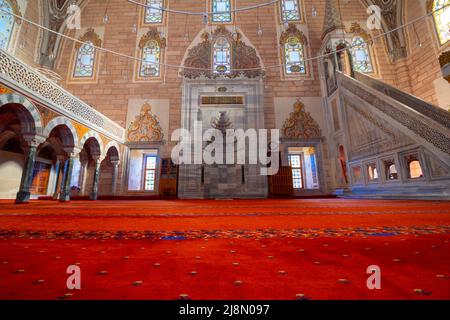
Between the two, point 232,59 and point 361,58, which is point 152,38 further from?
point 361,58

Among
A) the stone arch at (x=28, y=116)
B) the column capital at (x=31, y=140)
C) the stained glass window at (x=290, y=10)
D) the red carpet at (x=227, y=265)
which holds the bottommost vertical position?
the red carpet at (x=227, y=265)

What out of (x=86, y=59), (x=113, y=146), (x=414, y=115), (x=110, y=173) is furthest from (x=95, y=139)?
(x=414, y=115)

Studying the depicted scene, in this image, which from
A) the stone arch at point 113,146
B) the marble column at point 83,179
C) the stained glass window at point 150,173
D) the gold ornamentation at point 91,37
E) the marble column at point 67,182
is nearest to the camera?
the marble column at point 67,182

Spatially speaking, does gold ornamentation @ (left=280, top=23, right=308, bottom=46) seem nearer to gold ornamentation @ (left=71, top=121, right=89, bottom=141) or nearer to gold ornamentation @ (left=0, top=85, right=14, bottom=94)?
gold ornamentation @ (left=71, top=121, right=89, bottom=141)

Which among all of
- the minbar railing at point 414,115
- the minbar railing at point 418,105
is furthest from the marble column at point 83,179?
the minbar railing at point 418,105

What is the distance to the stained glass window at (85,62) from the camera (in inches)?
379

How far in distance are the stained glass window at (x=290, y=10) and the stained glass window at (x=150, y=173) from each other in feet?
29.0

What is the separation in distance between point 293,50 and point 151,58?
6374 millimetres

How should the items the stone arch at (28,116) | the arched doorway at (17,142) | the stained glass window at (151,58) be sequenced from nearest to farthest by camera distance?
the stone arch at (28,116) < the arched doorway at (17,142) < the stained glass window at (151,58)

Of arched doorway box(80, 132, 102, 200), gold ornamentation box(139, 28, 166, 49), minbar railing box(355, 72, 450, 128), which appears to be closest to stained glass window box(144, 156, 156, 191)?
arched doorway box(80, 132, 102, 200)

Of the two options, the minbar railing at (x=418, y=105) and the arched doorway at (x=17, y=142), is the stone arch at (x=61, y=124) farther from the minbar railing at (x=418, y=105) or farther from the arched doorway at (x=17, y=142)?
the minbar railing at (x=418, y=105)

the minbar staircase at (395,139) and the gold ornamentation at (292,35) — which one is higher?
the gold ornamentation at (292,35)
